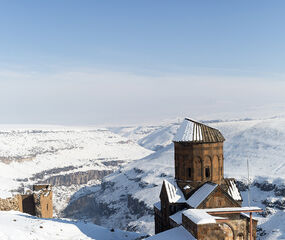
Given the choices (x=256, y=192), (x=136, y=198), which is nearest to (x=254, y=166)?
(x=256, y=192)

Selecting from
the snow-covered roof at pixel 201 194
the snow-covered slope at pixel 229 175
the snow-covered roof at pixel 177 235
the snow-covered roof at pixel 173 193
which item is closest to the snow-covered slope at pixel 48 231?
the snow-covered roof at pixel 173 193

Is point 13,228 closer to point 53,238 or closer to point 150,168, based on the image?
point 53,238

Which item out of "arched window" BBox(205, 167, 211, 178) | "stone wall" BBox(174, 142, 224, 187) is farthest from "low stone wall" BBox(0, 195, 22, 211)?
"arched window" BBox(205, 167, 211, 178)

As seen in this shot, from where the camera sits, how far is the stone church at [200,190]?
2309 centimetres

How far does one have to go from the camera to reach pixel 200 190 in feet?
87.1

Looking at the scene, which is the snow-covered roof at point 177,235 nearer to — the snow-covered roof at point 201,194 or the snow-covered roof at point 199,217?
the snow-covered roof at point 199,217

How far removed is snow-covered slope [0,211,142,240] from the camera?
864 inches

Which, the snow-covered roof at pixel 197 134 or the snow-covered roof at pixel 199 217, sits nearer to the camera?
the snow-covered roof at pixel 199 217

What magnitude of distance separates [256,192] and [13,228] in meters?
56.4

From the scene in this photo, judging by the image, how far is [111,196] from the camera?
103000mm

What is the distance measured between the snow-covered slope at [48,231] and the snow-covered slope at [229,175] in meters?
30.3

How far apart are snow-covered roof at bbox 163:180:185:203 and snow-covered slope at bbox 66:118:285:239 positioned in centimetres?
2747

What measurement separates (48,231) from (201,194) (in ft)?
43.3

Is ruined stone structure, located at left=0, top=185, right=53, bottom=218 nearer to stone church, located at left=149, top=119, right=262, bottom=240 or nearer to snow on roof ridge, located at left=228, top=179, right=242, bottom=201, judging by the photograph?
stone church, located at left=149, top=119, right=262, bottom=240
